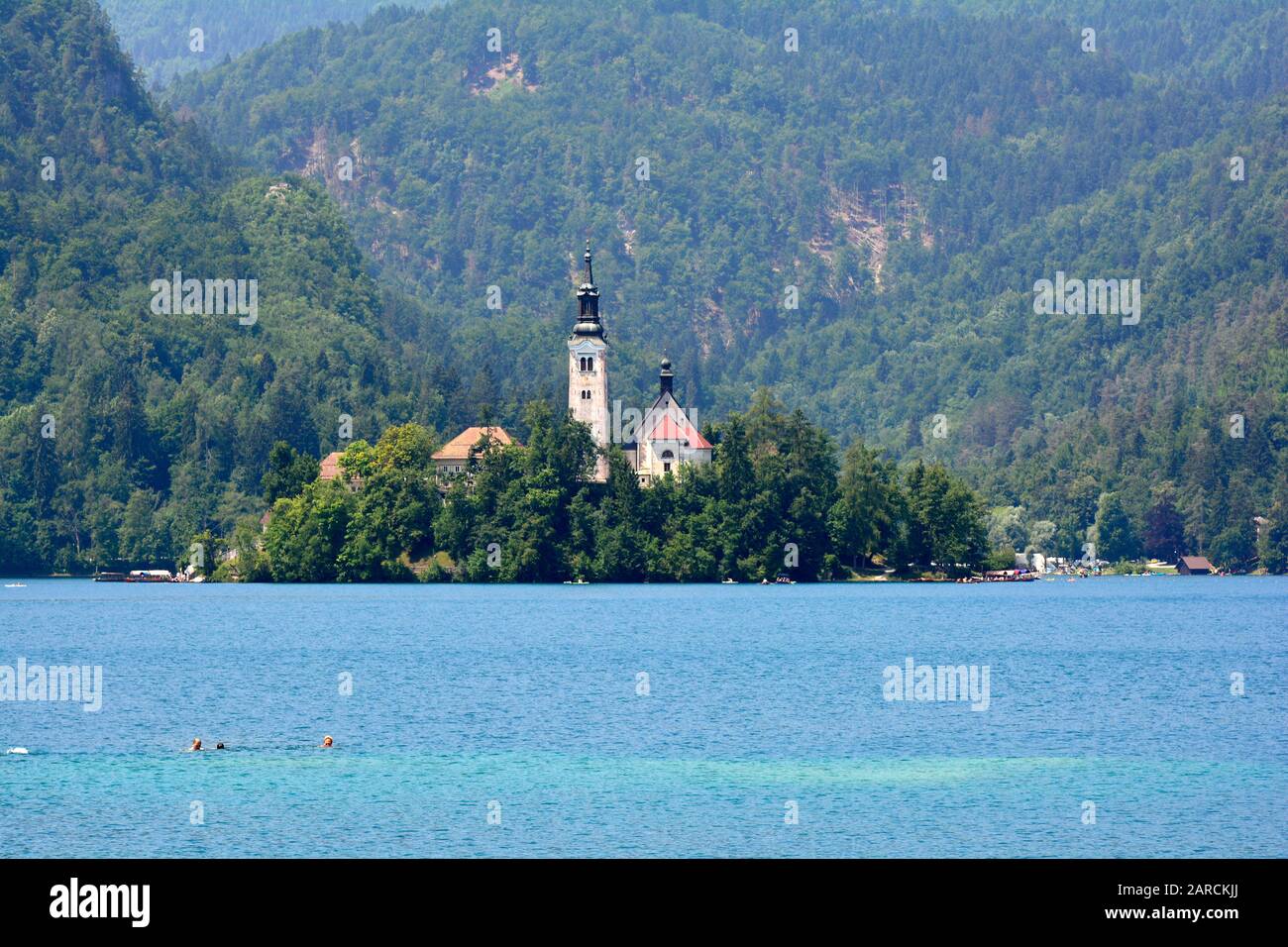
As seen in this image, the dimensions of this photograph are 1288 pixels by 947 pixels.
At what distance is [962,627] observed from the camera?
11381 centimetres

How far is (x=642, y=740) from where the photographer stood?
201ft

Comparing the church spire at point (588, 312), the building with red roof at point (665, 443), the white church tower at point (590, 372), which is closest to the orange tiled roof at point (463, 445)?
the white church tower at point (590, 372)

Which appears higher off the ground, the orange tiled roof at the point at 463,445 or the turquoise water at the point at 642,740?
the orange tiled roof at the point at 463,445

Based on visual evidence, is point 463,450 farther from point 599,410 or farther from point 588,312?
point 588,312

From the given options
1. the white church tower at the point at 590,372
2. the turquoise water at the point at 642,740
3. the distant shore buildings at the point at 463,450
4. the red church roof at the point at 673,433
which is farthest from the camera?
the red church roof at the point at 673,433

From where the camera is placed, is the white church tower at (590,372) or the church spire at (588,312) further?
the church spire at (588,312)

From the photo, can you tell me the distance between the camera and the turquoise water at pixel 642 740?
44.8 meters

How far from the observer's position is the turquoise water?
4484 cm

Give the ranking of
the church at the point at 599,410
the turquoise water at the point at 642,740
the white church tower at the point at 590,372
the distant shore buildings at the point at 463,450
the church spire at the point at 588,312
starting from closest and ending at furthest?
the turquoise water at the point at 642,740, the distant shore buildings at the point at 463,450, the church at the point at 599,410, the white church tower at the point at 590,372, the church spire at the point at 588,312

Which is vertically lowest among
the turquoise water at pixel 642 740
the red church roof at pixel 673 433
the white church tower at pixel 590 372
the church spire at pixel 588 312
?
the turquoise water at pixel 642 740

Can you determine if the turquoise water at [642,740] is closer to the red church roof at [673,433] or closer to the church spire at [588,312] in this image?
the red church roof at [673,433]
